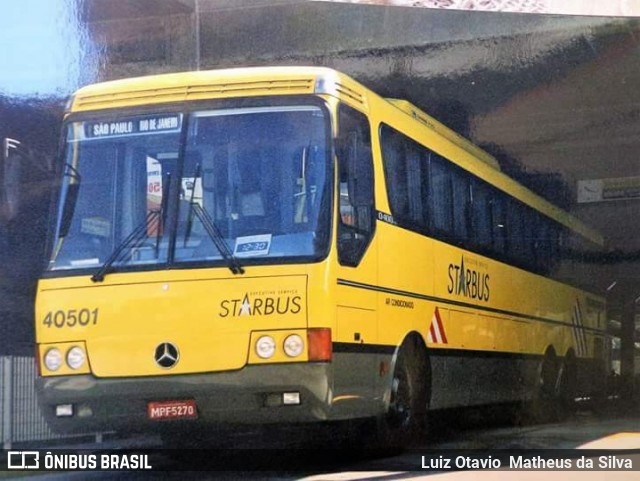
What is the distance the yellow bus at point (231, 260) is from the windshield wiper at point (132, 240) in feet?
0.04

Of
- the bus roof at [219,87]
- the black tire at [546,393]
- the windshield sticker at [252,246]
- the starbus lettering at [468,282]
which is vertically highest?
the bus roof at [219,87]

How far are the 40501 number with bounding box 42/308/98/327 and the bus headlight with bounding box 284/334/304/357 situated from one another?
130 cm

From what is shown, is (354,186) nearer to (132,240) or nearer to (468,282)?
(132,240)

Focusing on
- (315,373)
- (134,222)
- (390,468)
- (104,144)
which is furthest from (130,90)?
(390,468)

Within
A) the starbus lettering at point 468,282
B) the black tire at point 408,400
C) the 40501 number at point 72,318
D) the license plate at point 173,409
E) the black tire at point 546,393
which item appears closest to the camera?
the license plate at point 173,409

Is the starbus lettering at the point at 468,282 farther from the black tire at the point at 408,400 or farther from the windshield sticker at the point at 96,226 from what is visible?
the windshield sticker at the point at 96,226

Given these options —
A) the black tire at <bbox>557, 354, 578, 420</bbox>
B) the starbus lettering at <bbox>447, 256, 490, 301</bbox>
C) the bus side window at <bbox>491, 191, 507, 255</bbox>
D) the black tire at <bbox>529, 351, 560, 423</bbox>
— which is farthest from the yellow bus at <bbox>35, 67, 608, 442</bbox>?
the black tire at <bbox>557, 354, 578, 420</bbox>

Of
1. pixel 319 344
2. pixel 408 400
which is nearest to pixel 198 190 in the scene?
pixel 319 344

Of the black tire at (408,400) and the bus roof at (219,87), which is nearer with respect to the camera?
the bus roof at (219,87)

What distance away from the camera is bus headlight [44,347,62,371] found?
677cm

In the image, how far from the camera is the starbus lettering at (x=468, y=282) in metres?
8.36

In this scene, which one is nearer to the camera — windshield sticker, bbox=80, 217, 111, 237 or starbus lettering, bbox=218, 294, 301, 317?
starbus lettering, bbox=218, 294, 301, 317

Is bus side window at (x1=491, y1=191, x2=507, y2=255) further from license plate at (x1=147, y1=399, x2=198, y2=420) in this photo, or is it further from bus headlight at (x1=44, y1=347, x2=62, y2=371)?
bus headlight at (x1=44, y1=347, x2=62, y2=371)

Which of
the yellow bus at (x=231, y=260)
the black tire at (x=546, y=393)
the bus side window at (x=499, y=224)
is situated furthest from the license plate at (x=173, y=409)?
the black tire at (x=546, y=393)
